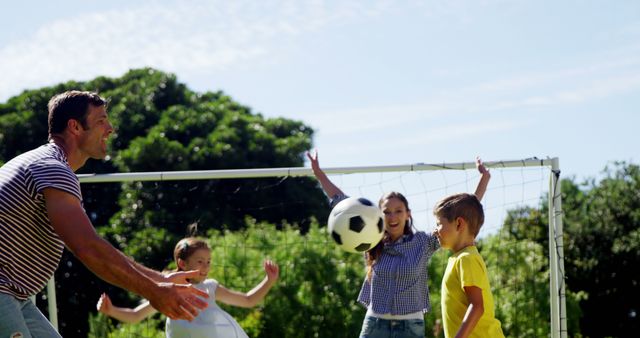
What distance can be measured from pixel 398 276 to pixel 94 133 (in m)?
2.60

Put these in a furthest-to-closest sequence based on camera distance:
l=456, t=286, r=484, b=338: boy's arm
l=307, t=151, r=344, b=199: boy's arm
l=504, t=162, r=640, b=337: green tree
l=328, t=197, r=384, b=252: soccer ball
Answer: l=504, t=162, r=640, b=337: green tree < l=307, t=151, r=344, b=199: boy's arm < l=328, t=197, r=384, b=252: soccer ball < l=456, t=286, r=484, b=338: boy's arm

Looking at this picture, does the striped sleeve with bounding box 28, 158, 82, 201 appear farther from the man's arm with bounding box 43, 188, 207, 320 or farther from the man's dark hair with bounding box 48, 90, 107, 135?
the man's dark hair with bounding box 48, 90, 107, 135

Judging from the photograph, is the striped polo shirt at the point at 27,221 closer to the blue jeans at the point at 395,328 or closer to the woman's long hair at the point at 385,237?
the blue jeans at the point at 395,328

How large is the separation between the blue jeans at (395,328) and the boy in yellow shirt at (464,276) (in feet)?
1.94


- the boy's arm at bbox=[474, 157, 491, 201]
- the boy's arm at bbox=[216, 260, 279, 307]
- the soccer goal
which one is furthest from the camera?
the soccer goal

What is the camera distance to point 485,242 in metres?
12.0

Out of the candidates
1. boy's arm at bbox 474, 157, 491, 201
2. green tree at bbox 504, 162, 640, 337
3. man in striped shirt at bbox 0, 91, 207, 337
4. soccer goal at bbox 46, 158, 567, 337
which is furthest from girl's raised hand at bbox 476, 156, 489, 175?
green tree at bbox 504, 162, 640, 337

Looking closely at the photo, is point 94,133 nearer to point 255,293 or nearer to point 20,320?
point 20,320

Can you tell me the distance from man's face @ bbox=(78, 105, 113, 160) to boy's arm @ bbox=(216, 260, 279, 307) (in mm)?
2584

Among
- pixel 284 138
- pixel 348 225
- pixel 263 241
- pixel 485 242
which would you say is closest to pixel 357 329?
pixel 263 241

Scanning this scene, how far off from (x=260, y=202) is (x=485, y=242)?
4.48m

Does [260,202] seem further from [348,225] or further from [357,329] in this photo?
[348,225]

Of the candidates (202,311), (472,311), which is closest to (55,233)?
(472,311)

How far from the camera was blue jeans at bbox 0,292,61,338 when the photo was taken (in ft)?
12.5
